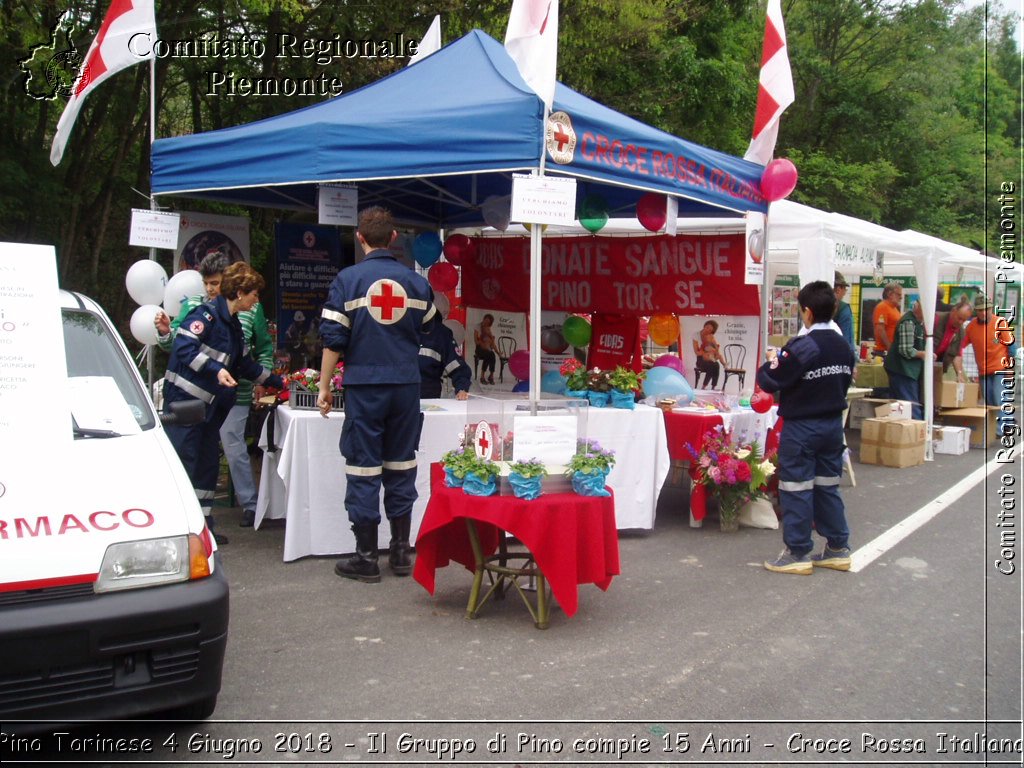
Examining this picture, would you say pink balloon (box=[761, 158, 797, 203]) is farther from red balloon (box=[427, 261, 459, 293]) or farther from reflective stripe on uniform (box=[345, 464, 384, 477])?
reflective stripe on uniform (box=[345, 464, 384, 477])

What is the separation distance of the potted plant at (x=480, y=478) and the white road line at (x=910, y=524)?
2.88 metres

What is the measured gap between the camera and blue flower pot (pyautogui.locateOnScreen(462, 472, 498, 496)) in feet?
16.5

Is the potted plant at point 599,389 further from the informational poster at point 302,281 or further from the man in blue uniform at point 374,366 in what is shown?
the informational poster at point 302,281

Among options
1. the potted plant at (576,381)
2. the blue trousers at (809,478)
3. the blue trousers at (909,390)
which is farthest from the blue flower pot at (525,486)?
the blue trousers at (909,390)

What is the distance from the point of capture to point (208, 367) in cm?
599

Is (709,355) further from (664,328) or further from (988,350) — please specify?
(988,350)

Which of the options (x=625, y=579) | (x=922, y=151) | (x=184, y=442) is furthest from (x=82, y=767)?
(x=922, y=151)

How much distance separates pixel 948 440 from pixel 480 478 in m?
9.47

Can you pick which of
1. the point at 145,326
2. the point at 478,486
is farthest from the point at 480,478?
the point at 145,326

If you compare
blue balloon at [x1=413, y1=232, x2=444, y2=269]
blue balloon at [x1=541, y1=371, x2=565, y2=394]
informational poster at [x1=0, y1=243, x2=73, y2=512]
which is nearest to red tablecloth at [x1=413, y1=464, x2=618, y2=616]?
informational poster at [x1=0, y1=243, x2=73, y2=512]

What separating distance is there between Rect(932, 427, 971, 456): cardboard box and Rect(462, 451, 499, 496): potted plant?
30.2 ft

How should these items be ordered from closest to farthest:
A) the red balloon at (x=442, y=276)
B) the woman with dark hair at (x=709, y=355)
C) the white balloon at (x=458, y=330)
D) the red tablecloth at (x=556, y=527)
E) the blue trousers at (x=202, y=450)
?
the red tablecloth at (x=556, y=527)
the blue trousers at (x=202, y=450)
the woman with dark hair at (x=709, y=355)
the red balloon at (x=442, y=276)
the white balloon at (x=458, y=330)

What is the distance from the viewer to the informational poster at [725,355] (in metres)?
8.80

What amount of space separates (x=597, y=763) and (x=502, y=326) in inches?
265
